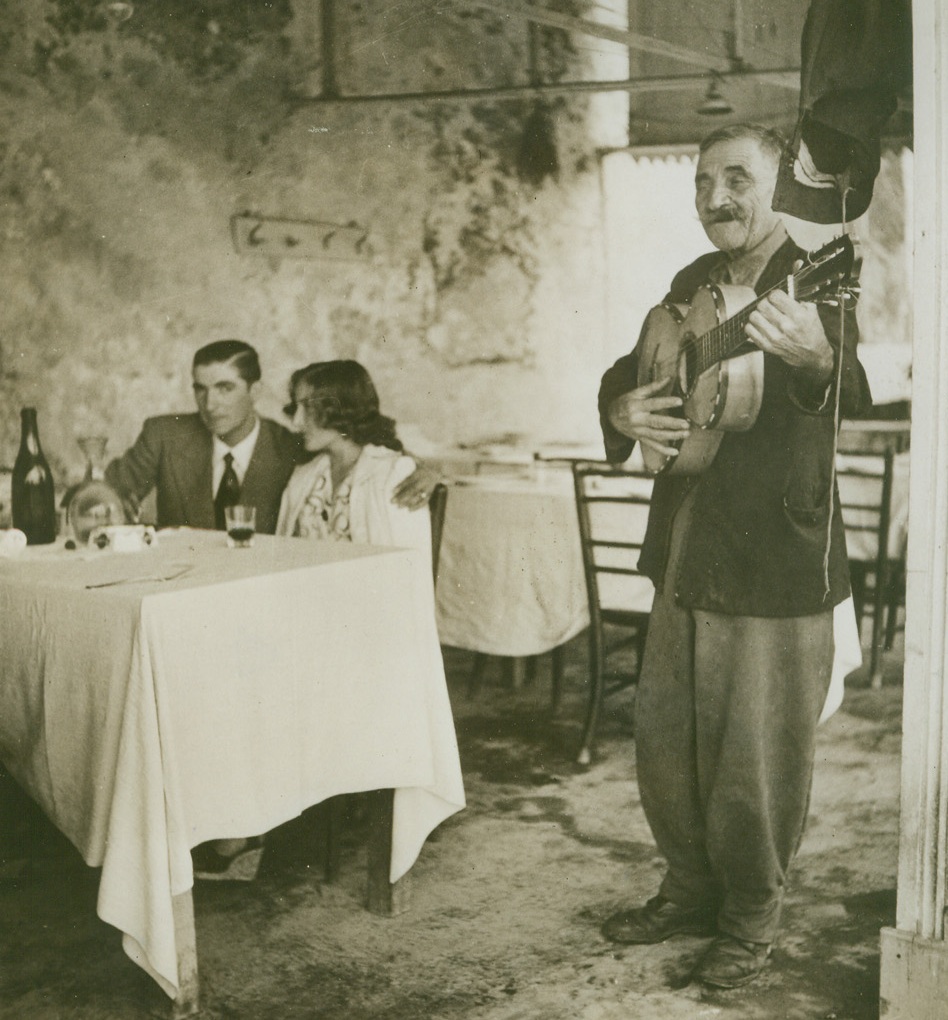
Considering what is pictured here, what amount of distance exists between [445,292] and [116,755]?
4.44 ft

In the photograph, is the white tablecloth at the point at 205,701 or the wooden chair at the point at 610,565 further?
the wooden chair at the point at 610,565

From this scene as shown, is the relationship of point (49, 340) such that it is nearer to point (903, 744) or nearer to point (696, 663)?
point (696, 663)

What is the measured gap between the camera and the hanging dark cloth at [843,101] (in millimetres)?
2002

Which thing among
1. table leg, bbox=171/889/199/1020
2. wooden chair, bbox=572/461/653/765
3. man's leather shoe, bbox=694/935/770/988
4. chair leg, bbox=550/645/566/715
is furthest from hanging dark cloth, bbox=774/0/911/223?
table leg, bbox=171/889/199/1020

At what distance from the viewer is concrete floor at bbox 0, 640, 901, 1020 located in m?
2.12

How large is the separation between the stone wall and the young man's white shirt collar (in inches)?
4.2

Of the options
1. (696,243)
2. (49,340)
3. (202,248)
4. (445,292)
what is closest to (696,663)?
(696,243)

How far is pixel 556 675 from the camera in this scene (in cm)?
274

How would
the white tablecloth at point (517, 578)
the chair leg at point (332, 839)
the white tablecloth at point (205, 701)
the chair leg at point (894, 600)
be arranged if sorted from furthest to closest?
the white tablecloth at point (517, 578), the chair leg at point (332, 839), the chair leg at point (894, 600), the white tablecloth at point (205, 701)

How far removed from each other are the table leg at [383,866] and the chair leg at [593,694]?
1.45ft

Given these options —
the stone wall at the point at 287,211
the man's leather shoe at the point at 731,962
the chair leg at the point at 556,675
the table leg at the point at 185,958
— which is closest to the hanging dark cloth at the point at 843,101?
the stone wall at the point at 287,211

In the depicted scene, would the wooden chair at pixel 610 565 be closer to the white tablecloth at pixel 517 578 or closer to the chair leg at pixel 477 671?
the white tablecloth at pixel 517 578

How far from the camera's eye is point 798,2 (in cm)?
211

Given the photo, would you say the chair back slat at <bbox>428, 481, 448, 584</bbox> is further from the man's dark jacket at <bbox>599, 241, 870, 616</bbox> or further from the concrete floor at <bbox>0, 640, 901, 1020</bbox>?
the man's dark jacket at <bbox>599, 241, 870, 616</bbox>
